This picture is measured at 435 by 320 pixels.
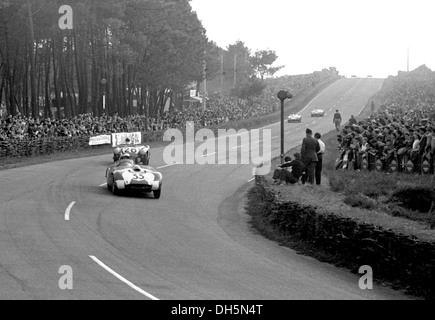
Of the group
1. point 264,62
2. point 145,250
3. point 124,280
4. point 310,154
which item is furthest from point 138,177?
Answer: point 264,62

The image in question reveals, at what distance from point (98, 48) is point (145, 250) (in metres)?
48.6

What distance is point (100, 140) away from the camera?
44625 mm

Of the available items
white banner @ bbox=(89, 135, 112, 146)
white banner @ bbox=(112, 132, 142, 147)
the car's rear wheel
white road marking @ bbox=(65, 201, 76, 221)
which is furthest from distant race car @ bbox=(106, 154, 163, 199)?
white banner @ bbox=(112, 132, 142, 147)

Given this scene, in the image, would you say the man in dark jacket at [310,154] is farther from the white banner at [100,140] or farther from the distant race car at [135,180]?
the white banner at [100,140]

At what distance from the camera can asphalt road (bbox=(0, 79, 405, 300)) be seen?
11836mm

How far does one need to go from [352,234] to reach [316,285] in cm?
211

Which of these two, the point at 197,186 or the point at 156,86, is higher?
the point at 156,86

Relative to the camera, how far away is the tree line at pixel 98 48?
52.4 m

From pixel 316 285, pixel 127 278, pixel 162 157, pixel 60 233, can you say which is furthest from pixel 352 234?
pixel 162 157

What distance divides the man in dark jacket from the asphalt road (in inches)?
96.2

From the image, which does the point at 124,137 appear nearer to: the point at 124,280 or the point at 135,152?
the point at 135,152

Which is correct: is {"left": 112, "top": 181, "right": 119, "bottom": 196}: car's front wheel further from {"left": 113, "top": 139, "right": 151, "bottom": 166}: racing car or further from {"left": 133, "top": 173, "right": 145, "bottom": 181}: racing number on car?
{"left": 113, "top": 139, "right": 151, "bottom": 166}: racing car

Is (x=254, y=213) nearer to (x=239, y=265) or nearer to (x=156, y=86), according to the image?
(x=239, y=265)
